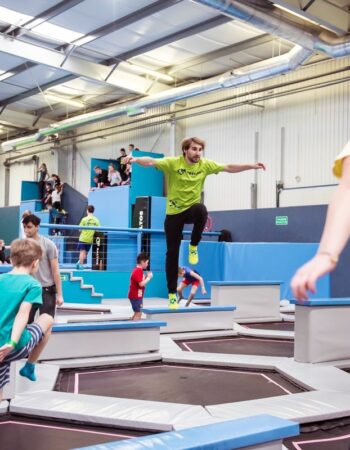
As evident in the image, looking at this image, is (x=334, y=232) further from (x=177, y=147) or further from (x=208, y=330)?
(x=177, y=147)

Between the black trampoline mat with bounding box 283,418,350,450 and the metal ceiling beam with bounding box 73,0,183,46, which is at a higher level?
the metal ceiling beam with bounding box 73,0,183,46

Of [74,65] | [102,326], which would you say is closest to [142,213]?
[74,65]

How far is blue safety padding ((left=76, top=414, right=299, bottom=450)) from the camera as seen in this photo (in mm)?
1789

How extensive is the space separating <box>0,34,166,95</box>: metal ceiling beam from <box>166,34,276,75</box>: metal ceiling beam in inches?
32.1

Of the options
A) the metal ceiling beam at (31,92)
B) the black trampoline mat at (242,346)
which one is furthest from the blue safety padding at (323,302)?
the metal ceiling beam at (31,92)

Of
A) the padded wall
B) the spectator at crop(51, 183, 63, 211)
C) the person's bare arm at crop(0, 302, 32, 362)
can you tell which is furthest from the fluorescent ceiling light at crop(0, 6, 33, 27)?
the person's bare arm at crop(0, 302, 32, 362)

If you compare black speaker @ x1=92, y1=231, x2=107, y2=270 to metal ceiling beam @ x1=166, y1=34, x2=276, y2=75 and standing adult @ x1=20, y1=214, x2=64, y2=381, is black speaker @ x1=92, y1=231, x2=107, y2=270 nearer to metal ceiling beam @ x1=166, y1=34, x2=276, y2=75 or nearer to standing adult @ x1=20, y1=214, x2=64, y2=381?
metal ceiling beam @ x1=166, y1=34, x2=276, y2=75

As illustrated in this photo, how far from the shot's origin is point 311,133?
10430 millimetres

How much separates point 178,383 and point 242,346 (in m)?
1.68

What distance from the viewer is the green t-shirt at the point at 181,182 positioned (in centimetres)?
454

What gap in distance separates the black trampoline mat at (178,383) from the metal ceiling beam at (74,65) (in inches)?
312

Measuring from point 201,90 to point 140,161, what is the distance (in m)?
7.21

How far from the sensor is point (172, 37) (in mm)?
10219

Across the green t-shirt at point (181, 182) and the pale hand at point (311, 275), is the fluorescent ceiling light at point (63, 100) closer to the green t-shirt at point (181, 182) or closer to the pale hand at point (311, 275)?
the green t-shirt at point (181, 182)
